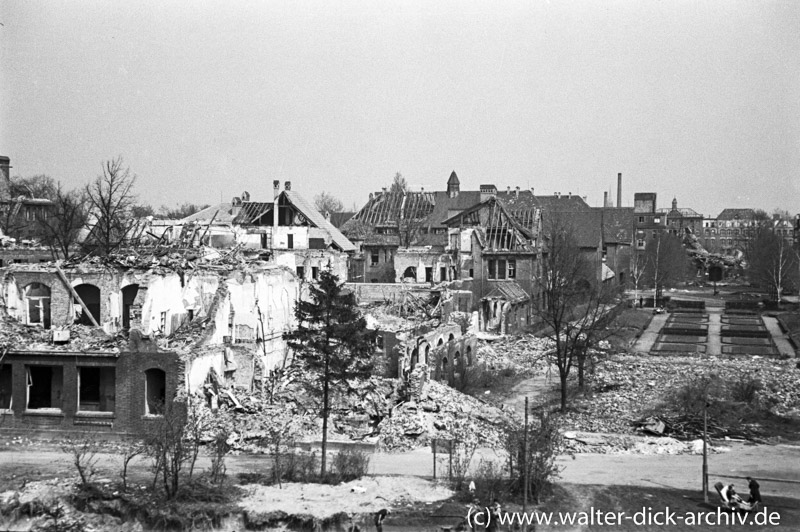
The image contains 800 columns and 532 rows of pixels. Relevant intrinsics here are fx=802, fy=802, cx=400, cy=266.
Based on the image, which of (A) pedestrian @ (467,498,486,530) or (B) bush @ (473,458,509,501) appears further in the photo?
(B) bush @ (473,458,509,501)

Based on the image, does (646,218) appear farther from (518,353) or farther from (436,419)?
(436,419)

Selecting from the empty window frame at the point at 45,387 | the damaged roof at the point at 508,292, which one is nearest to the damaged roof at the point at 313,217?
the damaged roof at the point at 508,292

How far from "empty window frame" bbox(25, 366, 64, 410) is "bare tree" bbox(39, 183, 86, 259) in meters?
12.5

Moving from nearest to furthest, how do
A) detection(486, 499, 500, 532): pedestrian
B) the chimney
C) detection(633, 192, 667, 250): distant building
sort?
detection(486, 499, 500, 532): pedestrian → the chimney → detection(633, 192, 667, 250): distant building

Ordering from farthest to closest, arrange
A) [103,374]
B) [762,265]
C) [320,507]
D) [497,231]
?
1. [762,265]
2. [497,231]
3. [103,374]
4. [320,507]

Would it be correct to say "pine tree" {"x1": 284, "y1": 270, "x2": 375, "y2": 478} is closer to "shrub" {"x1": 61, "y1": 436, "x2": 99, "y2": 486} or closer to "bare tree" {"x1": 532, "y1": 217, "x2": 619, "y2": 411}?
"shrub" {"x1": 61, "y1": 436, "x2": 99, "y2": 486}

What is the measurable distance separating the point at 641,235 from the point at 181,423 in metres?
93.0

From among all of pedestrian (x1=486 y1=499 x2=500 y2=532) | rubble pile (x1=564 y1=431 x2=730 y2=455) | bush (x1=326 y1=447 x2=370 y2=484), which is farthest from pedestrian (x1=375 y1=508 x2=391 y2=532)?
rubble pile (x1=564 y1=431 x2=730 y2=455)

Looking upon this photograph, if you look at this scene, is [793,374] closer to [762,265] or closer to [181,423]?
[181,423]

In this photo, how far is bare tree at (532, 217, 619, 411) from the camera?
39.5 m

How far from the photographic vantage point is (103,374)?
28281 mm

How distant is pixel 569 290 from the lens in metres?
45.2

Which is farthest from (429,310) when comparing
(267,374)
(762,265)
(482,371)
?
(762,265)

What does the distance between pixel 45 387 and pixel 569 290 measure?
27.8 meters
